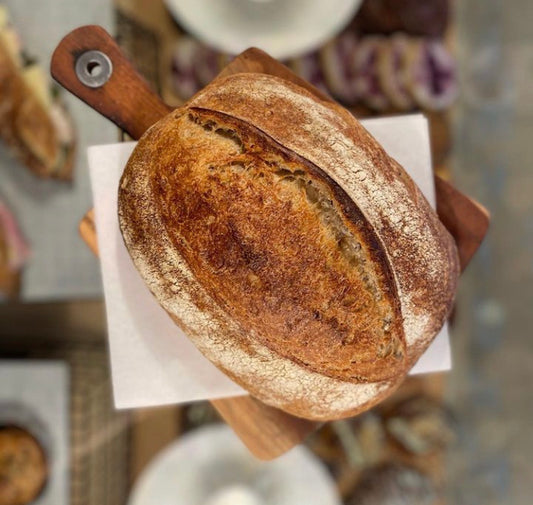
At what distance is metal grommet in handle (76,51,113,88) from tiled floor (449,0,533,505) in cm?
79

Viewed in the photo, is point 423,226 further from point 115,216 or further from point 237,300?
point 115,216

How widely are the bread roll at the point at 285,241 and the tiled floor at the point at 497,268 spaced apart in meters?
0.70

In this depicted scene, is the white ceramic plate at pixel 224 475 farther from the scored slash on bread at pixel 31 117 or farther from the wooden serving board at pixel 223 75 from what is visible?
the scored slash on bread at pixel 31 117

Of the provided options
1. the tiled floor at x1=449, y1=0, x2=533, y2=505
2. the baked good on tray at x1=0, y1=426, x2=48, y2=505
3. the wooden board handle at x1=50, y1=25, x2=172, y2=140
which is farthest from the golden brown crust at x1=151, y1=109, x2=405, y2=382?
the tiled floor at x1=449, y1=0, x2=533, y2=505

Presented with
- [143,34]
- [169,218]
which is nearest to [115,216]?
[169,218]

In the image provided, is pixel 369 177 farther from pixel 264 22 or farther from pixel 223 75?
pixel 264 22

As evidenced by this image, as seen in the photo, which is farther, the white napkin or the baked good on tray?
the baked good on tray

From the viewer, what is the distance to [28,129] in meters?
0.91

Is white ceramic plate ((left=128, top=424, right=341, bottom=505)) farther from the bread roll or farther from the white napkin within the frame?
the bread roll

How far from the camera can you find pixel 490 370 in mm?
1212

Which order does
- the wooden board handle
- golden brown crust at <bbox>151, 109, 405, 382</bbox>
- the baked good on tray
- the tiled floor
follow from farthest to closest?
1. the tiled floor
2. the baked good on tray
3. the wooden board handle
4. golden brown crust at <bbox>151, 109, 405, 382</bbox>

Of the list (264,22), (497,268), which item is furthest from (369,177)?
(497,268)

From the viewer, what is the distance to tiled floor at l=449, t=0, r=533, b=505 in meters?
1.17

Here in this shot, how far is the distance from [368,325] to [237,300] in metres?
0.12
